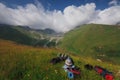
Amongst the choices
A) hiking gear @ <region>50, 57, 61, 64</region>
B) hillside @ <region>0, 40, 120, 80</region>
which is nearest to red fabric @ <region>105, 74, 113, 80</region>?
hillside @ <region>0, 40, 120, 80</region>

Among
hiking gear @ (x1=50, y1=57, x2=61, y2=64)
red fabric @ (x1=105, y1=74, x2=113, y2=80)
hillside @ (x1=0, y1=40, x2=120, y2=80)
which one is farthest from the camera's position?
hiking gear @ (x1=50, y1=57, x2=61, y2=64)

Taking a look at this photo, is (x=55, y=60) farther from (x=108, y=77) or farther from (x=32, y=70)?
(x=108, y=77)

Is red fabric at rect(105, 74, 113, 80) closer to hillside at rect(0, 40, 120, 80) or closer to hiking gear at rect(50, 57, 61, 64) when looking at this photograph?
hillside at rect(0, 40, 120, 80)

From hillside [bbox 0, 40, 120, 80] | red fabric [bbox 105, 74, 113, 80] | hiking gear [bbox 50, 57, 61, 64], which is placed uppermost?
hiking gear [bbox 50, 57, 61, 64]

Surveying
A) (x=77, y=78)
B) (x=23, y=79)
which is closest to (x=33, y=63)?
(x=23, y=79)

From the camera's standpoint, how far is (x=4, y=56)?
16.4m

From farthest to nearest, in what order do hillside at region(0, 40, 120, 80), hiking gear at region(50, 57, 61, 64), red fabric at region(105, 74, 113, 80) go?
1. hiking gear at region(50, 57, 61, 64)
2. red fabric at region(105, 74, 113, 80)
3. hillside at region(0, 40, 120, 80)

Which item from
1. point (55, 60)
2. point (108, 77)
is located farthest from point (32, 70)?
point (108, 77)

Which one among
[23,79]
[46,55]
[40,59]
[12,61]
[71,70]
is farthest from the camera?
[46,55]

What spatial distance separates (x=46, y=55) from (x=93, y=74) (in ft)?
17.4

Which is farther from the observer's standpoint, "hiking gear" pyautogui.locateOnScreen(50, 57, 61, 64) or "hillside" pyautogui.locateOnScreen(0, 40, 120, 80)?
"hiking gear" pyautogui.locateOnScreen(50, 57, 61, 64)

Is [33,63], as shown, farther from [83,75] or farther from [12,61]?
[83,75]

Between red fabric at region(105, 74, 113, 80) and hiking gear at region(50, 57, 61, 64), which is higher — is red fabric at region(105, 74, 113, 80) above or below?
A: below

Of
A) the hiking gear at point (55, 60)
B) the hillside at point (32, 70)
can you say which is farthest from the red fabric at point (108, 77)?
the hiking gear at point (55, 60)
